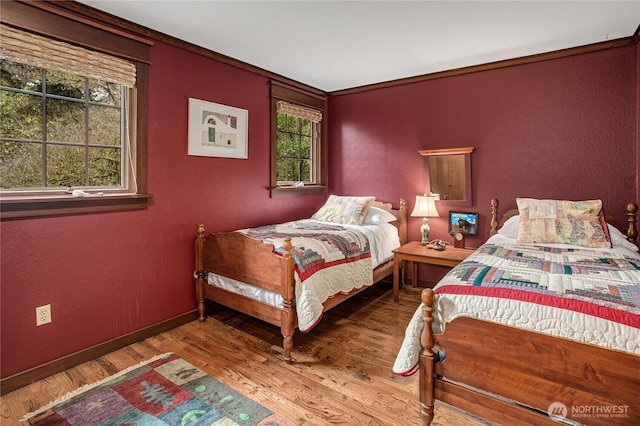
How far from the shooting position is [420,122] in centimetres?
393

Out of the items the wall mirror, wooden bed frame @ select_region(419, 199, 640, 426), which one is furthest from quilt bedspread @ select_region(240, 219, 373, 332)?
the wall mirror

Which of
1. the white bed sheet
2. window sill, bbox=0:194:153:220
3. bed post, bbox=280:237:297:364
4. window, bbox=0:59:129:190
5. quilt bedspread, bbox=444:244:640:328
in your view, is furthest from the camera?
the white bed sheet

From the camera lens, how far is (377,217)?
12.5 ft

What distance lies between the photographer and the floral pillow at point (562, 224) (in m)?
2.65

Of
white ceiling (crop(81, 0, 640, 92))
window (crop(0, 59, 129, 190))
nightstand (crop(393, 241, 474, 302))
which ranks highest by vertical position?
white ceiling (crop(81, 0, 640, 92))

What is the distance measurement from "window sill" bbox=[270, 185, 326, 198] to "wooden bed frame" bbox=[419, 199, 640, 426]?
8.15 ft

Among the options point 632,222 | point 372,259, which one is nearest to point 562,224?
point 632,222

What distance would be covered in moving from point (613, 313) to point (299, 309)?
164cm

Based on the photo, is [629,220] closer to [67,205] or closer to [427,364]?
[427,364]

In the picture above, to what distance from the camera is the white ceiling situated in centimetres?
235

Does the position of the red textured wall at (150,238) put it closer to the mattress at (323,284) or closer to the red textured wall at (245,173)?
the red textured wall at (245,173)

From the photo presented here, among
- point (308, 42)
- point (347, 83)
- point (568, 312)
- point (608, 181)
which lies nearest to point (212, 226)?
point (308, 42)

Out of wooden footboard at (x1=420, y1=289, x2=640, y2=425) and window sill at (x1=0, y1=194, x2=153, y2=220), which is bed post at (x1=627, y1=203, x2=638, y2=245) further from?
window sill at (x1=0, y1=194, x2=153, y2=220)

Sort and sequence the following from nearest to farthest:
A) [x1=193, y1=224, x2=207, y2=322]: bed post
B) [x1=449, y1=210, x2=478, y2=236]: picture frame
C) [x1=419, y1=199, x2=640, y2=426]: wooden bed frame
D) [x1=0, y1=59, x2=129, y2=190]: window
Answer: [x1=419, y1=199, x2=640, y2=426]: wooden bed frame → [x1=0, y1=59, x2=129, y2=190]: window → [x1=193, y1=224, x2=207, y2=322]: bed post → [x1=449, y1=210, x2=478, y2=236]: picture frame
